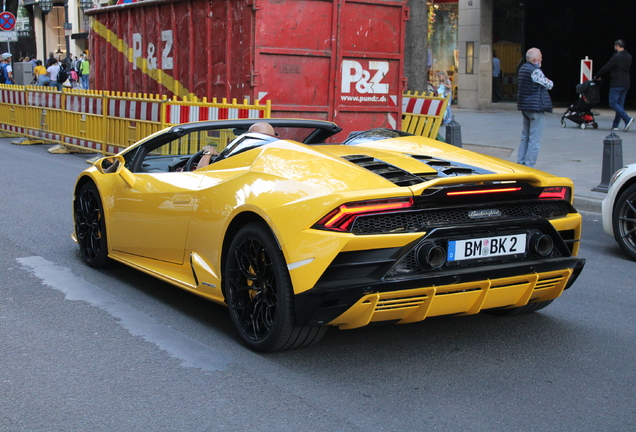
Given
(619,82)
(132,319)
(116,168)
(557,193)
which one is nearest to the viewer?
(557,193)

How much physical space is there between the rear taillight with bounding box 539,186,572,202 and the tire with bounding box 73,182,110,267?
3231 millimetres

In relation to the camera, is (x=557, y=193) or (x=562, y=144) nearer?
(x=557, y=193)

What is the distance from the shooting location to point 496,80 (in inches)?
1098

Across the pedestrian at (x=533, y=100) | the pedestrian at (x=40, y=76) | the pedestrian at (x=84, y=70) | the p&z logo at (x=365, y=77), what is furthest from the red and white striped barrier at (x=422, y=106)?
the pedestrian at (x=84, y=70)

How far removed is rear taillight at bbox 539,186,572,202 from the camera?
4328mm

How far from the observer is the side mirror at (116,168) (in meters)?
5.55

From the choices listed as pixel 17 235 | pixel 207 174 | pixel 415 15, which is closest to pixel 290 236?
pixel 207 174

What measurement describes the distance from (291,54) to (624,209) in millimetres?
5937

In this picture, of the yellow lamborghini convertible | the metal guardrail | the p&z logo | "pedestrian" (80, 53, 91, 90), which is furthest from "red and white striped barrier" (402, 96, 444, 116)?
"pedestrian" (80, 53, 91, 90)

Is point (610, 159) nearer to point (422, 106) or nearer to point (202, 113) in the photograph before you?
point (422, 106)

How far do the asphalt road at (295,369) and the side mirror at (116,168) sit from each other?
792 mm

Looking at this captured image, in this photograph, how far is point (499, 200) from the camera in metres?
4.13

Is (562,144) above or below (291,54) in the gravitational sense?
below

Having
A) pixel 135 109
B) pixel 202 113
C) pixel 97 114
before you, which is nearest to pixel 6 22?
pixel 97 114
